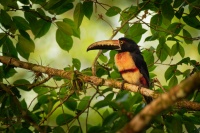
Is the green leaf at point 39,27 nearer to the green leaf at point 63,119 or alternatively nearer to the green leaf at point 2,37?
the green leaf at point 2,37

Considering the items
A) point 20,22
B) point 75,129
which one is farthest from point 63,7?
point 75,129

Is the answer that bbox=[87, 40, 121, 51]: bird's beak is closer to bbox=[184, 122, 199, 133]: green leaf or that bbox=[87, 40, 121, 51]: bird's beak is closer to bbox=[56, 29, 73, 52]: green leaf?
bbox=[56, 29, 73, 52]: green leaf

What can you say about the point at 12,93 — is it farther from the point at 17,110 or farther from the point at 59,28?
the point at 59,28

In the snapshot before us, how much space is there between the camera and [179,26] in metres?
3.53

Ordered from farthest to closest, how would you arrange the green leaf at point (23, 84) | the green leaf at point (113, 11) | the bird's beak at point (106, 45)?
the bird's beak at point (106, 45)
the green leaf at point (113, 11)
the green leaf at point (23, 84)

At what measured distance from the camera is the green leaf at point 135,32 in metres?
3.57

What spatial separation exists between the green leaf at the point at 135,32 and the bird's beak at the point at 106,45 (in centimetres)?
24

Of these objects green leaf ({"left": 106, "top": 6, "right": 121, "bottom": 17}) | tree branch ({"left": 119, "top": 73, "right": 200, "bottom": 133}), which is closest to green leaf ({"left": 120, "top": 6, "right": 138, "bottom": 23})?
green leaf ({"left": 106, "top": 6, "right": 121, "bottom": 17})

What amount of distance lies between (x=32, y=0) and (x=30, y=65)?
0.58 m

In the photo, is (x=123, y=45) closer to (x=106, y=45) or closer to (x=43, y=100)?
(x=106, y=45)

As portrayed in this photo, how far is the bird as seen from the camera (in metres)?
3.80

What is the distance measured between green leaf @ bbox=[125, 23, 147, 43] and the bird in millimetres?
188

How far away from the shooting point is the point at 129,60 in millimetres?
4000

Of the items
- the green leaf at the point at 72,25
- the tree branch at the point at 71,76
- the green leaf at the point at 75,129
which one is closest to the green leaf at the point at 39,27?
the green leaf at the point at 72,25
